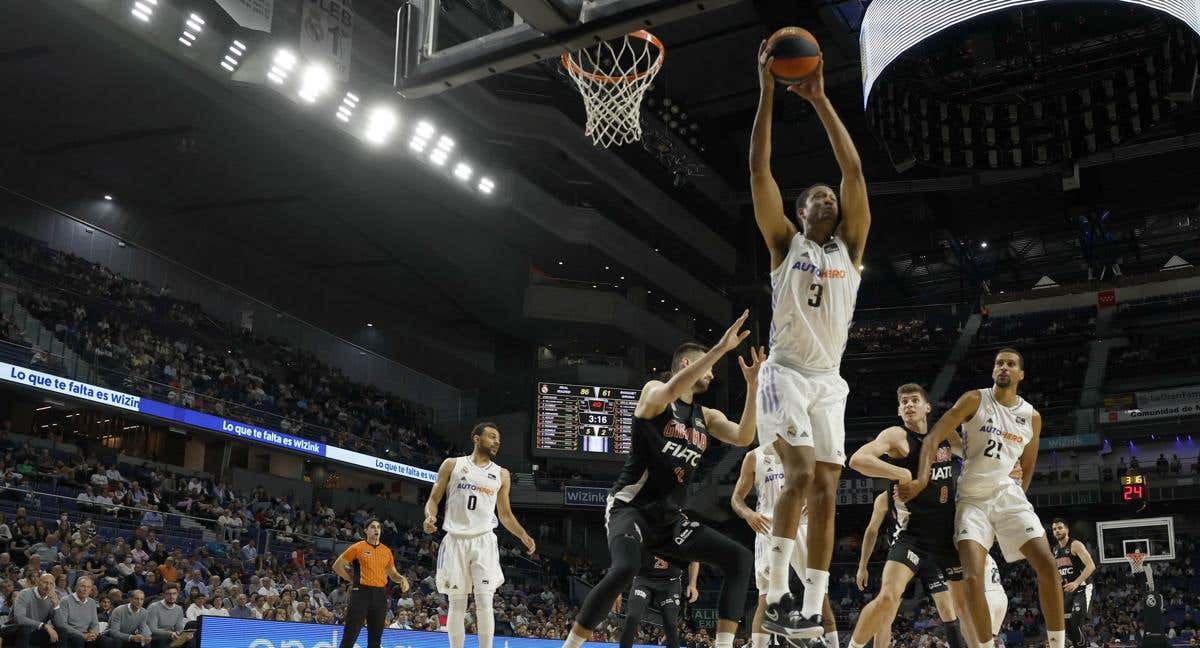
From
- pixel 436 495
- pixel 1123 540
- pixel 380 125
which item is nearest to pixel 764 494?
pixel 436 495

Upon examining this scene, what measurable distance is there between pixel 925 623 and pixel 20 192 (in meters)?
27.7

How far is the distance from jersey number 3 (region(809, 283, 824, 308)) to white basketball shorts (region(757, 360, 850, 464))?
14.7 inches

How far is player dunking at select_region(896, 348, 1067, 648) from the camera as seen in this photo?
7.23 m

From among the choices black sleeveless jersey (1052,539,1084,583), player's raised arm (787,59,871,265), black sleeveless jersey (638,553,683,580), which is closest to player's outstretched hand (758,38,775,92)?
player's raised arm (787,59,871,265)

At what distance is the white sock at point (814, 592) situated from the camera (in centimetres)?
527

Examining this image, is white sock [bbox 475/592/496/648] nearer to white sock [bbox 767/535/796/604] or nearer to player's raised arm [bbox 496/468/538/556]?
player's raised arm [bbox 496/468/538/556]

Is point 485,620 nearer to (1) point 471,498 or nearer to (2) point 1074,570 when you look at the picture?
(1) point 471,498

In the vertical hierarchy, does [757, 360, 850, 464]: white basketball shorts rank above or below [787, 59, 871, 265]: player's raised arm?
below

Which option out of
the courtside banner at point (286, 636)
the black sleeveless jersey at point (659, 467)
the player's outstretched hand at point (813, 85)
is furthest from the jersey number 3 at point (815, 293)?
the courtside banner at point (286, 636)

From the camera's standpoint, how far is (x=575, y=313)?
35.1 m

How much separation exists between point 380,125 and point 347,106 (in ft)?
3.54

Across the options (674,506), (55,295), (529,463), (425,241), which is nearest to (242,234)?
(425,241)

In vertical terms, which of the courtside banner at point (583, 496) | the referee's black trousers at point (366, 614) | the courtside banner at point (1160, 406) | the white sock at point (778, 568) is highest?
the courtside banner at point (1160, 406)

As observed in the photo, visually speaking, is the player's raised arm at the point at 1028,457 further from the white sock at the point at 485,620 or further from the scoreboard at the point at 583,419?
the scoreboard at the point at 583,419
